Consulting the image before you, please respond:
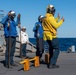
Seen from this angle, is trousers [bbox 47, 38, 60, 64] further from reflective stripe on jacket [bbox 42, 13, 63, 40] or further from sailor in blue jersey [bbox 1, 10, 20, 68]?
sailor in blue jersey [bbox 1, 10, 20, 68]

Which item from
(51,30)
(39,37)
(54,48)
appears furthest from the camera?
(39,37)

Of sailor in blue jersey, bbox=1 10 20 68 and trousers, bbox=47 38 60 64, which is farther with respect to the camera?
sailor in blue jersey, bbox=1 10 20 68

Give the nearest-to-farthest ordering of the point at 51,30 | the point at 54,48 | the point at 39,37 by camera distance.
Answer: the point at 51,30 < the point at 54,48 < the point at 39,37

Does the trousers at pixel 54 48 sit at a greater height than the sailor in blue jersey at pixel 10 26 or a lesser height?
lesser

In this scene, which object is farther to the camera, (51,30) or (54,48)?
(54,48)

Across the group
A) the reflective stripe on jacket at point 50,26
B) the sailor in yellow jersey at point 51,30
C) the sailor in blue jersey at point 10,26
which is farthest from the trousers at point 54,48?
the sailor in blue jersey at point 10,26

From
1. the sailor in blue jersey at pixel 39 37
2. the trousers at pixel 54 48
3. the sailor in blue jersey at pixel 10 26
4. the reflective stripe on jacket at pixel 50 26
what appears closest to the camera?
the reflective stripe on jacket at pixel 50 26

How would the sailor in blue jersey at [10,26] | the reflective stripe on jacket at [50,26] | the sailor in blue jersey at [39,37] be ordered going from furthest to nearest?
the sailor in blue jersey at [39,37], the sailor in blue jersey at [10,26], the reflective stripe on jacket at [50,26]

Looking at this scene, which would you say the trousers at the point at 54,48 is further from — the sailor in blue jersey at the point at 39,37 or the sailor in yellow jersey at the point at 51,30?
the sailor in blue jersey at the point at 39,37

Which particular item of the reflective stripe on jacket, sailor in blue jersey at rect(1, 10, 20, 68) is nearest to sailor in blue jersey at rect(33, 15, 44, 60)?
sailor in blue jersey at rect(1, 10, 20, 68)

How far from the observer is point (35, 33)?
45.0 ft

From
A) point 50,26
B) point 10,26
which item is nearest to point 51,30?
point 50,26

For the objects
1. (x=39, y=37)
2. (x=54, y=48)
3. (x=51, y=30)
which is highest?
(x=51, y=30)

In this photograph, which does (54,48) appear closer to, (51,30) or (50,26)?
(51,30)
